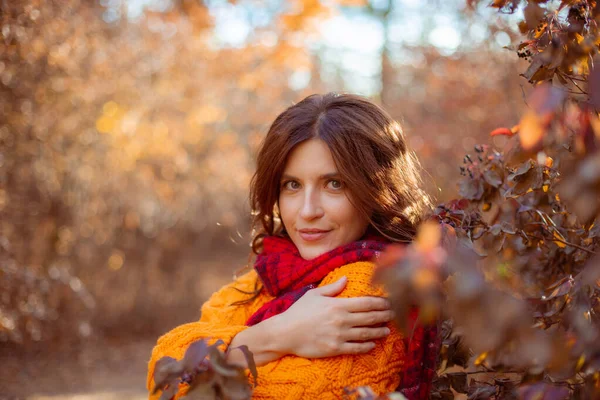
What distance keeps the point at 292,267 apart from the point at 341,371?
45 centimetres

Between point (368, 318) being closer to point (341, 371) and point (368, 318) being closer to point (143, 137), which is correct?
point (341, 371)

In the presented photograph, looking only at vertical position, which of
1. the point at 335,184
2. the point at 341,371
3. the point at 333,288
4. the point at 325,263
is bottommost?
the point at 341,371

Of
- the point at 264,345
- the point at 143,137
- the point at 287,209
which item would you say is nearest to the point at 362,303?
the point at 264,345

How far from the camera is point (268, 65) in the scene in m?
8.20

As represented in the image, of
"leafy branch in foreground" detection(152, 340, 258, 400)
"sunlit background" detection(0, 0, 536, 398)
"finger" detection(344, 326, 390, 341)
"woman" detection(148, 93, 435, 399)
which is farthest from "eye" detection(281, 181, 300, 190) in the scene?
"sunlit background" detection(0, 0, 536, 398)

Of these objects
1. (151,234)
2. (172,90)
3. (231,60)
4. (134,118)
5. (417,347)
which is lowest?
(417,347)

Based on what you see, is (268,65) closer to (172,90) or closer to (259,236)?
(172,90)

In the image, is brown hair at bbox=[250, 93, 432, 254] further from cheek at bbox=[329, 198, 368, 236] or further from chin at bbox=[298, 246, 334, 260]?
chin at bbox=[298, 246, 334, 260]

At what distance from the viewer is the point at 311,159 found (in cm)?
198

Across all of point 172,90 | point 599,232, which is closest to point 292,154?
point 599,232

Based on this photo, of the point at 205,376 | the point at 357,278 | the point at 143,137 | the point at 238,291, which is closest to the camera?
the point at 205,376

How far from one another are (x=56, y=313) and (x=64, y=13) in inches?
111

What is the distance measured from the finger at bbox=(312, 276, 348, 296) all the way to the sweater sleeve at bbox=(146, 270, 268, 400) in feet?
0.96

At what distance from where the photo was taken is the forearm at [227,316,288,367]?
1676mm
